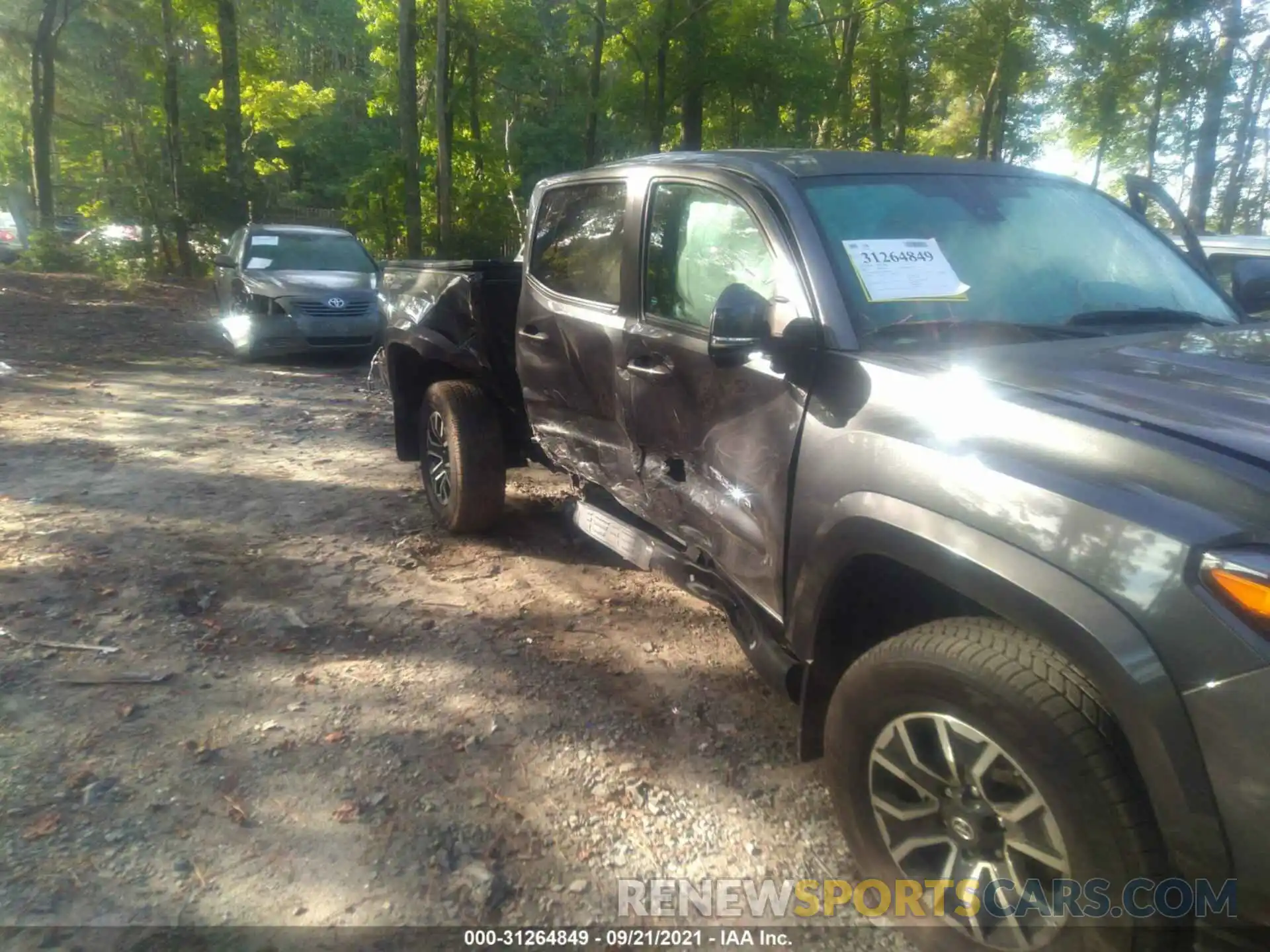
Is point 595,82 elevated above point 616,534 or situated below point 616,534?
above

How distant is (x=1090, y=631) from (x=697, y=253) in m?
2.05

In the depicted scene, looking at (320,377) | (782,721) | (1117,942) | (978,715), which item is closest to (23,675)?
(782,721)

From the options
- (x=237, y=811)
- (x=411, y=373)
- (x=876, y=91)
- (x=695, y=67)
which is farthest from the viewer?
(x=876, y=91)

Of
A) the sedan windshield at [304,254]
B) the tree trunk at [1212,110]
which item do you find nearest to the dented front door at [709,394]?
the sedan windshield at [304,254]

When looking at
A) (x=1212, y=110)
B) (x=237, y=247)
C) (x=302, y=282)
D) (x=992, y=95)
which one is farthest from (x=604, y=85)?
(x=1212, y=110)

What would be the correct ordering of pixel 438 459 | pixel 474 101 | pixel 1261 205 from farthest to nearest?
pixel 1261 205
pixel 474 101
pixel 438 459

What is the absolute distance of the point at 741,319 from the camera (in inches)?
106

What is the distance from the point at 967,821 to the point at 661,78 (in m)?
16.0

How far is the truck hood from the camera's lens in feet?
6.45

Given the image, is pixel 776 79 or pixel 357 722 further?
pixel 776 79

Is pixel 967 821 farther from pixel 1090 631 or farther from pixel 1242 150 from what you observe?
pixel 1242 150

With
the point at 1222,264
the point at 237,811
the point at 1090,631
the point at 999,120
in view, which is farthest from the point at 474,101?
the point at 1090,631

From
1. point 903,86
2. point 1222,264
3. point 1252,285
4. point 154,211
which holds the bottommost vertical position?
point 1252,285

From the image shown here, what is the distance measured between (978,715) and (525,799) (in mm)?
1558
